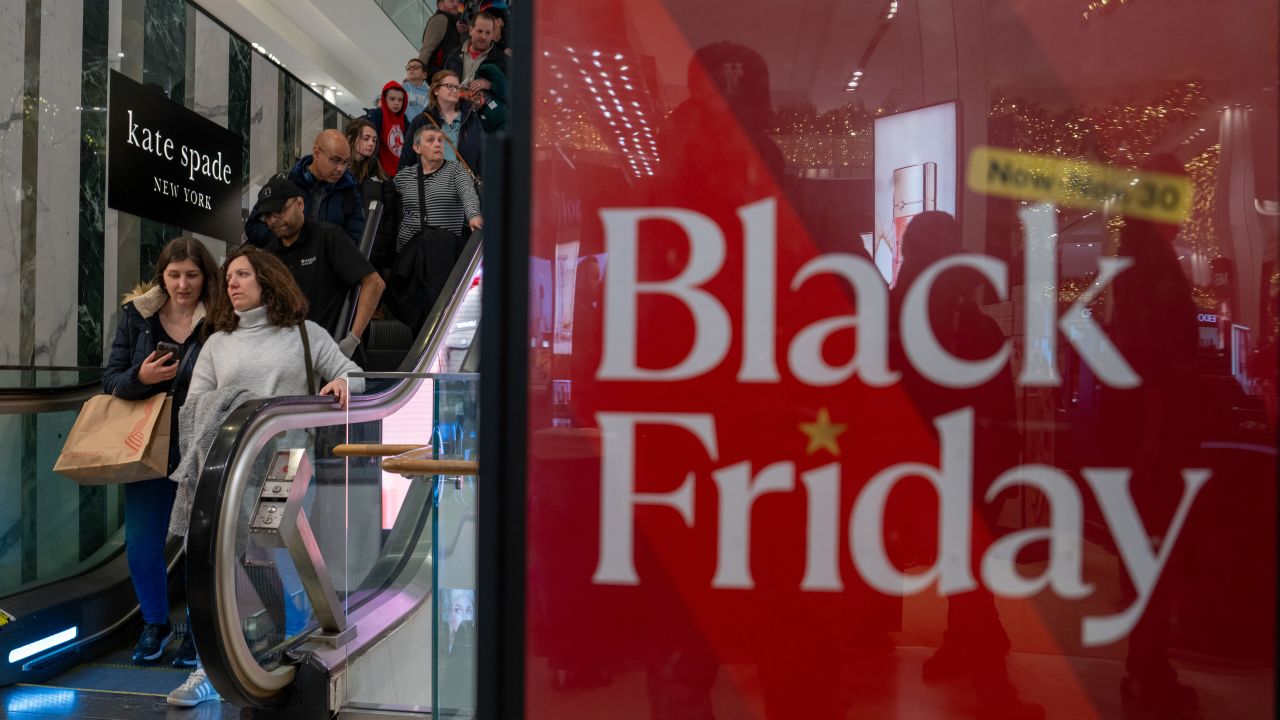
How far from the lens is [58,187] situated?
16.6 feet

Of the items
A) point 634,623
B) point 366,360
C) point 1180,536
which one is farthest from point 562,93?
point 366,360

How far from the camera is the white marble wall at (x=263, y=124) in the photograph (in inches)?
302

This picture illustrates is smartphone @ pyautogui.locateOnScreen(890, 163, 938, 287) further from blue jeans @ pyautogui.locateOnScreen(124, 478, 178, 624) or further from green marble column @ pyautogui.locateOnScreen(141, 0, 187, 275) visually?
green marble column @ pyautogui.locateOnScreen(141, 0, 187, 275)


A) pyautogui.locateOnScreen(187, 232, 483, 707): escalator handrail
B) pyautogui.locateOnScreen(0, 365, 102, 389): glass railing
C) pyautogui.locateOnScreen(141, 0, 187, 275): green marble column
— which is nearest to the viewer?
pyautogui.locateOnScreen(187, 232, 483, 707): escalator handrail

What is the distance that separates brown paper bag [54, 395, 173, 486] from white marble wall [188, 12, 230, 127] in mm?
4479

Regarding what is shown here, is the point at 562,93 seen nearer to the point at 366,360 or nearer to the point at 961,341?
the point at 961,341

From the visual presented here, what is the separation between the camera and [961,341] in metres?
0.91

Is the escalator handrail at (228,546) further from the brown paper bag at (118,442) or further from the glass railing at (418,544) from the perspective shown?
the brown paper bag at (118,442)

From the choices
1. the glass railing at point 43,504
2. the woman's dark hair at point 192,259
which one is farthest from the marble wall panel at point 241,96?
the woman's dark hair at point 192,259

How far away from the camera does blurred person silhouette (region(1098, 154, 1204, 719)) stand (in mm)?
885

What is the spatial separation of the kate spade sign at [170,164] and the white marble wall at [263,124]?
0.47 metres

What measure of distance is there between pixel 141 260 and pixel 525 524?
6.34 m

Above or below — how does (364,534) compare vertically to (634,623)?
below

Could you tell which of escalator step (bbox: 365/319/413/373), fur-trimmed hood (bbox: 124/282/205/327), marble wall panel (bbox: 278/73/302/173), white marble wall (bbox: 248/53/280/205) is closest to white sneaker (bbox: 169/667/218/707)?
fur-trimmed hood (bbox: 124/282/205/327)
